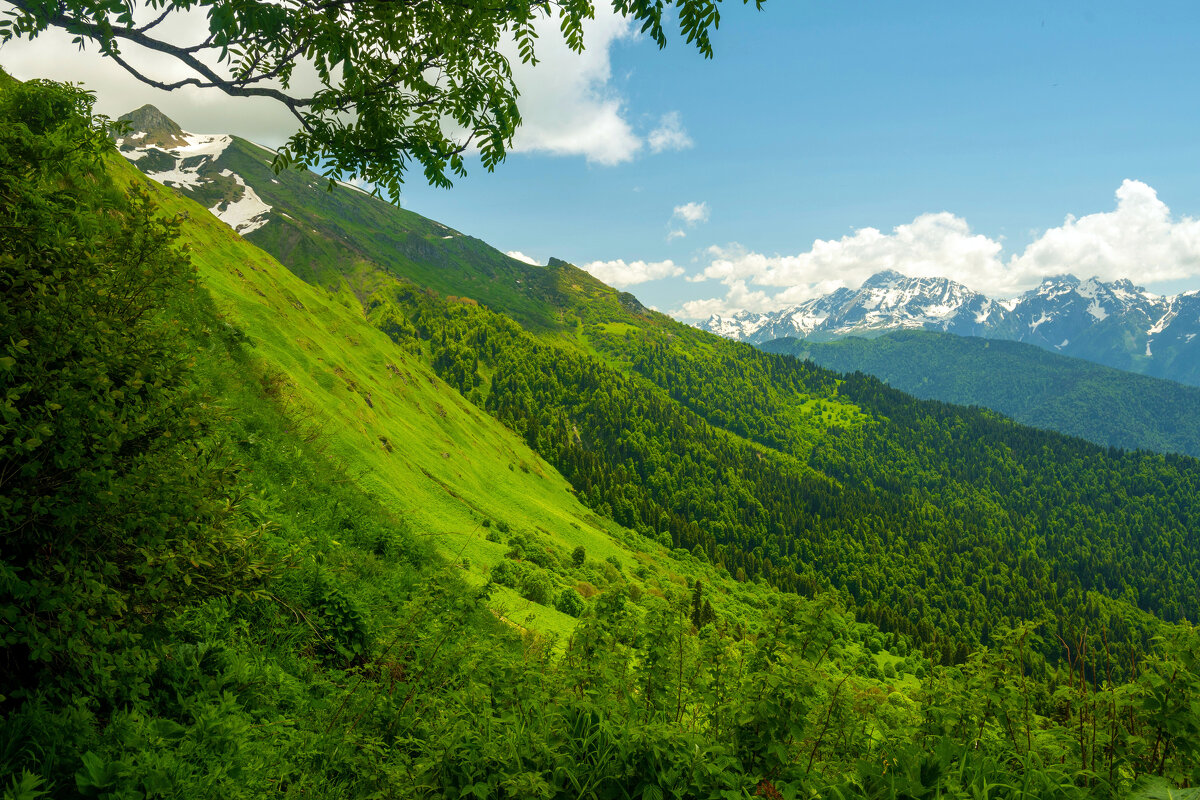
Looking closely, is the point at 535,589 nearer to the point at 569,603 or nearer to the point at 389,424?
the point at 569,603

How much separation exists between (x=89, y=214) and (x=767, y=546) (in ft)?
629

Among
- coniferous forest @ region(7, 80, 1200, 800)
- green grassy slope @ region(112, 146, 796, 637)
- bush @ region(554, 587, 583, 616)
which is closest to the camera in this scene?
coniferous forest @ region(7, 80, 1200, 800)

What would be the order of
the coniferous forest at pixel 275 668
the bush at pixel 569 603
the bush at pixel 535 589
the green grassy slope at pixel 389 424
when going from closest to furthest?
the coniferous forest at pixel 275 668, the bush at pixel 535 589, the bush at pixel 569 603, the green grassy slope at pixel 389 424

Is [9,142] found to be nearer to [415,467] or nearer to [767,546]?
[415,467]

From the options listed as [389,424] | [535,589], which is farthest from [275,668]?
[389,424]

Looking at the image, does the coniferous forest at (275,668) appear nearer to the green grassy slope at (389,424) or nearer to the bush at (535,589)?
the green grassy slope at (389,424)

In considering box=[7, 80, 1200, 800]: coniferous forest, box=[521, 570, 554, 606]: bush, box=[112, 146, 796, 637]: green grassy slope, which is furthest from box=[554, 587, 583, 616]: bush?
box=[7, 80, 1200, 800]: coniferous forest

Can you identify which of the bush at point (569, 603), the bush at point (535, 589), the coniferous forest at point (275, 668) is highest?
the coniferous forest at point (275, 668)

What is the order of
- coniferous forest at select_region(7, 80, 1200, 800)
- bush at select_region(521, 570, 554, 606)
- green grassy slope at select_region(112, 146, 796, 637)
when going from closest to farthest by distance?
coniferous forest at select_region(7, 80, 1200, 800), bush at select_region(521, 570, 554, 606), green grassy slope at select_region(112, 146, 796, 637)

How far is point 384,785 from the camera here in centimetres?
523

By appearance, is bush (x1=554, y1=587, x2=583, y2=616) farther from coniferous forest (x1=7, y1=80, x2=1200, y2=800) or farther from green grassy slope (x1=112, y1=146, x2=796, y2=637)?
coniferous forest (x1=7, y1=80, x2=1200, y2=800)

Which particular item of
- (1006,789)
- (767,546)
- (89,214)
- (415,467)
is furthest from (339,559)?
(767,546)

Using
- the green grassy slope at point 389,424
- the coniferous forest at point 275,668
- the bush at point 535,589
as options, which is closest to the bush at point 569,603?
the bush at point 535,589

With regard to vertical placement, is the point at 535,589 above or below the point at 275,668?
below
